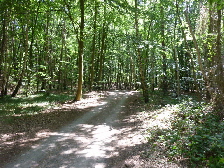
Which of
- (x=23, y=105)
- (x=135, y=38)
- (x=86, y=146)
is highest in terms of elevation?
(x=135, y=38)

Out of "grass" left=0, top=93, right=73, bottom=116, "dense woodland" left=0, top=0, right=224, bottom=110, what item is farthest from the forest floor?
"dense woodland" left=0, top=0, right=224, bottom=110

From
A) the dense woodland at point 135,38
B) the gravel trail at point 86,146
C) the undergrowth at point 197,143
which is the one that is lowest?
the gravel trail at point 86,146

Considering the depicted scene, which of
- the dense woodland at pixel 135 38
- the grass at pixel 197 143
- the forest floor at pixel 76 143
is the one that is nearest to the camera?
the grass at pixel 197 143

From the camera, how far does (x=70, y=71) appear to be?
25344mm

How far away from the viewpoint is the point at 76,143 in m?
7.11

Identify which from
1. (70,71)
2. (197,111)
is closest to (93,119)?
(197,111)

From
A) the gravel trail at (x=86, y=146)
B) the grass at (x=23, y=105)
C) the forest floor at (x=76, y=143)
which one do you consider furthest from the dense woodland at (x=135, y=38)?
the gravel trail at (x=86, y=146)

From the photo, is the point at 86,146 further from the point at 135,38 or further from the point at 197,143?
the point at 135,38

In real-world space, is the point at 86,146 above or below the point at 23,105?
below

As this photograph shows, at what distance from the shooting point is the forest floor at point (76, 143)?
5473mm

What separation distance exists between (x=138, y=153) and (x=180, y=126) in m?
2.44

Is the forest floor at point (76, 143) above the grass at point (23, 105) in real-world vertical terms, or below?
below

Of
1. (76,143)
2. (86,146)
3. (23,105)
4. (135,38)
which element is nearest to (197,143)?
(86,146)

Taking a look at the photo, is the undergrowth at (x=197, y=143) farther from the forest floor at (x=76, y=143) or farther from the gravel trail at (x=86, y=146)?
the gravel trail at (x=86, y=146)
